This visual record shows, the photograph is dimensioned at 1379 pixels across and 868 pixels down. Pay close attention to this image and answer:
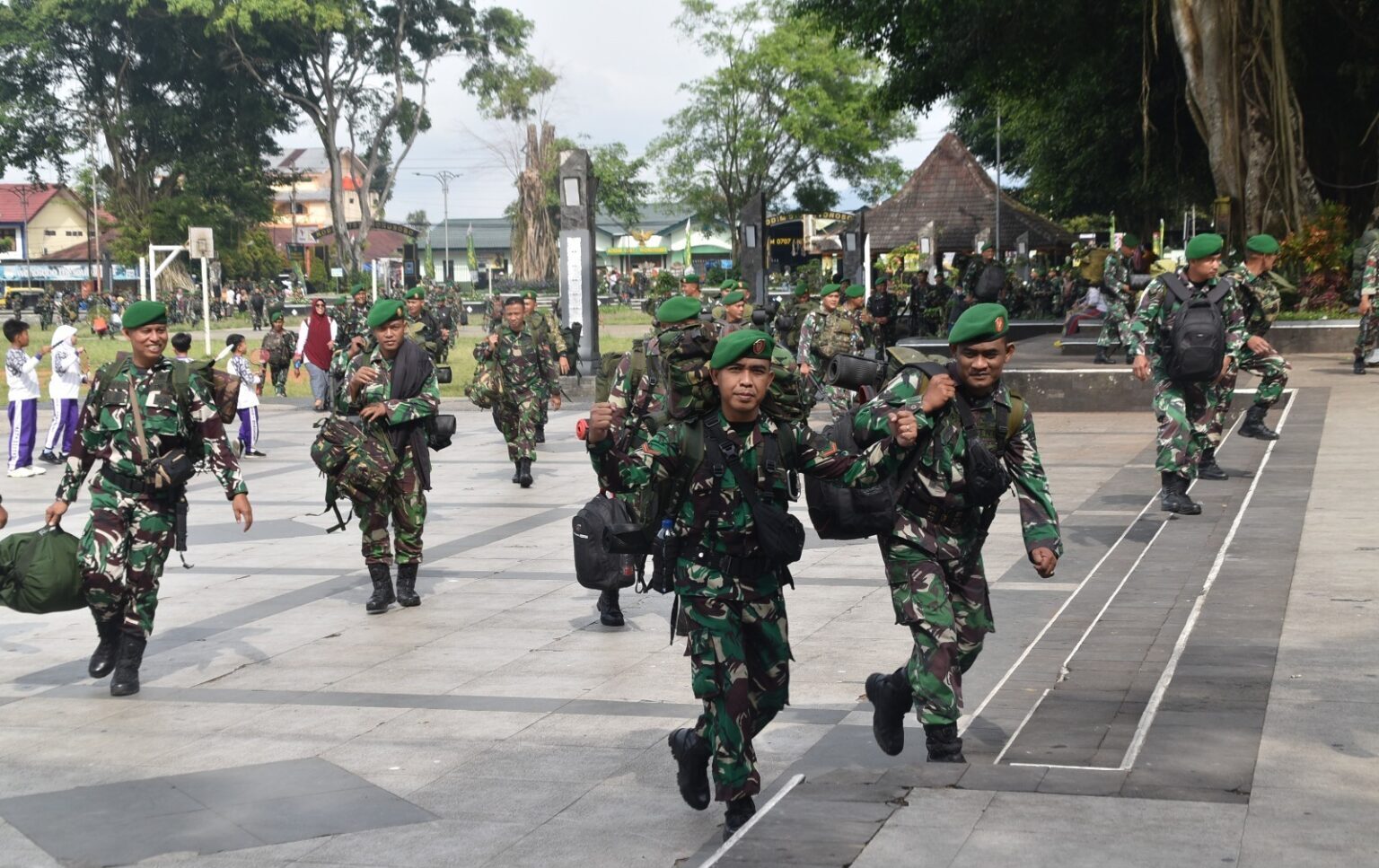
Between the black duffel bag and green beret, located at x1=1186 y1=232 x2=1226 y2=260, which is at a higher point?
green beret, located at x1=1186 y1=232 x2=1226 y2=260

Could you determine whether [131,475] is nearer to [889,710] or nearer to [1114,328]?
[889,710]

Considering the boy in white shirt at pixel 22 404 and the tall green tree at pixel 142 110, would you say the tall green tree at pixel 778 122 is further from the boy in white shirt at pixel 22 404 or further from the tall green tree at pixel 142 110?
the boy in white shirt at pixel 22 404

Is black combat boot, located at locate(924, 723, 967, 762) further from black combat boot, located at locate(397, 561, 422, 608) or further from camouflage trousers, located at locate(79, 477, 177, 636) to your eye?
black combat boot, located at locate(397, 561, 422, 608)

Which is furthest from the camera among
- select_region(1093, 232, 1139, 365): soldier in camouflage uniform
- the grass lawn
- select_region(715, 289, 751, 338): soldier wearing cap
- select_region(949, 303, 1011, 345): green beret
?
the grass lawn

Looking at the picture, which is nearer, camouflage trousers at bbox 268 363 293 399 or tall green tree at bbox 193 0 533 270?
camouflage trousers at bbox 268 363 293 399

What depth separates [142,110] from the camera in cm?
6088

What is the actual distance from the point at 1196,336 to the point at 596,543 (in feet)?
16.9

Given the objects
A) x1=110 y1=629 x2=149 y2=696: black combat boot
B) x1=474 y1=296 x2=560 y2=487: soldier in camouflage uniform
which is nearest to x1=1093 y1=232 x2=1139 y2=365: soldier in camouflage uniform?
x1=474 y1=296 x2=560 y2=487: soldier in camouflage uniform

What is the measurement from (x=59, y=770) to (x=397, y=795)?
1506mm

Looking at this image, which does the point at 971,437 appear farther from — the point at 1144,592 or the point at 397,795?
the point at 1144,592

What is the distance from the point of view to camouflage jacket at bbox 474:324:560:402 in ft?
50.5

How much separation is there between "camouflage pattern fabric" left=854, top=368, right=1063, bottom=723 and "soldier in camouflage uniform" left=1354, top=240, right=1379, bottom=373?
13714mm

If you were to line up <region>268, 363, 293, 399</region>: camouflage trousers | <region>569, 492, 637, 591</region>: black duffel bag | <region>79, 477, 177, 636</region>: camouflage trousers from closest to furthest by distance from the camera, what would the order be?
1. <region>569, 492, 637, 591</region>: black duffel bag
2. <region>79, 477, 177, 636</region>: camouflage trousers
3. <region>268, 363, 293, 399</region>: camouflage trousers

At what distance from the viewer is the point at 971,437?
18.3 feet
